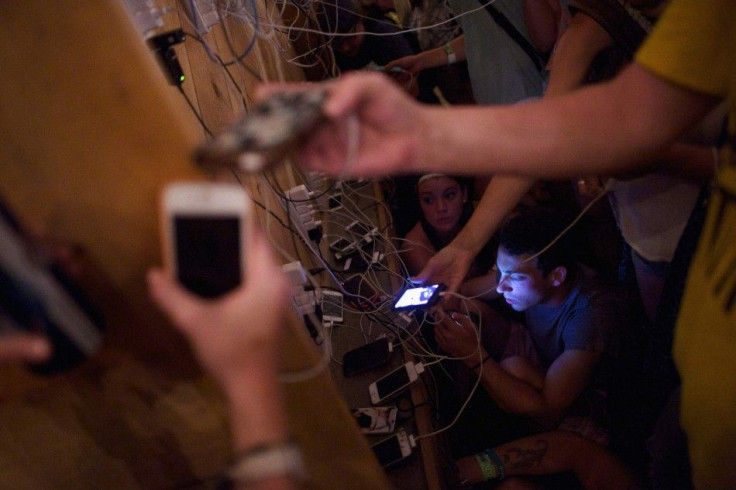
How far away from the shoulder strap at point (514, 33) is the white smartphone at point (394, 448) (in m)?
1.60

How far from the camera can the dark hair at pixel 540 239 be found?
1.70m

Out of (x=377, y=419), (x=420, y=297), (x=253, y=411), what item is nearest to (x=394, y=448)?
(x=377, y=419)

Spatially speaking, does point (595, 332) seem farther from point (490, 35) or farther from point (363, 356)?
point (490, 35)

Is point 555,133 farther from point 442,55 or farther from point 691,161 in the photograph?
point 442,55

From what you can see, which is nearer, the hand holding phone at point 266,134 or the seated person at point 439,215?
the hand holding phone at point 266,134

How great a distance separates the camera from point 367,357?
1.56 m

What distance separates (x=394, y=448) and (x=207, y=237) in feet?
3.39

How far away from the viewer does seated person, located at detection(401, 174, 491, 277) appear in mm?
2346

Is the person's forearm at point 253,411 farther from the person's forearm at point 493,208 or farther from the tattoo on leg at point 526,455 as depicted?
the tattoo on leg at point 526,455

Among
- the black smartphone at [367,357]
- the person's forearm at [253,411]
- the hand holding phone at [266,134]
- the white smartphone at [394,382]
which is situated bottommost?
the white smartphone at [394,382]

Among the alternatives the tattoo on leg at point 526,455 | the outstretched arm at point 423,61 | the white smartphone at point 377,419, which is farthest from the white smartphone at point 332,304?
the outstretched arm at point 423,61

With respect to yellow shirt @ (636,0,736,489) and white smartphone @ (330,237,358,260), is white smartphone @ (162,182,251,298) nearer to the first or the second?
yellow shirt @ (636,0,736,489)

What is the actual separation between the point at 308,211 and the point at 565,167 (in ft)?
4.11

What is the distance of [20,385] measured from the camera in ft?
2.02
